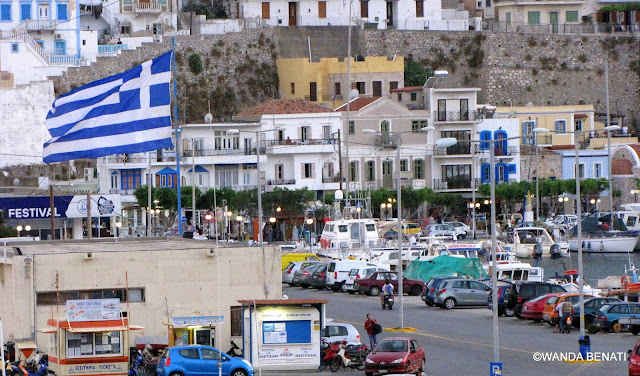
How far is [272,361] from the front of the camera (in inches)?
1658

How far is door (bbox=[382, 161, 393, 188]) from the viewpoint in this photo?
3878 inches

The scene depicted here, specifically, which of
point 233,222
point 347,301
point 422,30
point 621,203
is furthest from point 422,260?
point 422,30

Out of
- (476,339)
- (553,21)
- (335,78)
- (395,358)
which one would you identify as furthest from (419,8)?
(395,358)

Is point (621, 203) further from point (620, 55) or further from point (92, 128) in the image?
point (92, 128)

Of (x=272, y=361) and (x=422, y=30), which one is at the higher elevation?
(x=422, y=30)

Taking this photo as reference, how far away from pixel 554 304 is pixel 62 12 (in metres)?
57.5

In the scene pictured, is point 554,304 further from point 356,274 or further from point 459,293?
point 356,274

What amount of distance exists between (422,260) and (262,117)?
97.8 feet

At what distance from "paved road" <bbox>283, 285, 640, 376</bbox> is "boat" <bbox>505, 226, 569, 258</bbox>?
27.7m

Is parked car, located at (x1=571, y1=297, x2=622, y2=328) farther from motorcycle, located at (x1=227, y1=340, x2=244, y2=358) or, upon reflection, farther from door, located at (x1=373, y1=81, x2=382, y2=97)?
door, located at (x1=373, y1=81, x2=382, y2=97)

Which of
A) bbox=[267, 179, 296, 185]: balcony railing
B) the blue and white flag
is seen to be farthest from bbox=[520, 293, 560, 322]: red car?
bbox=[267, 179, 296, 185]: balcony railing

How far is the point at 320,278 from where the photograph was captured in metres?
65.0

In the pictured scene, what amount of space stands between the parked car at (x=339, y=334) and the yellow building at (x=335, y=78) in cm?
6112

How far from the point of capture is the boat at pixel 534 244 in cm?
8681
